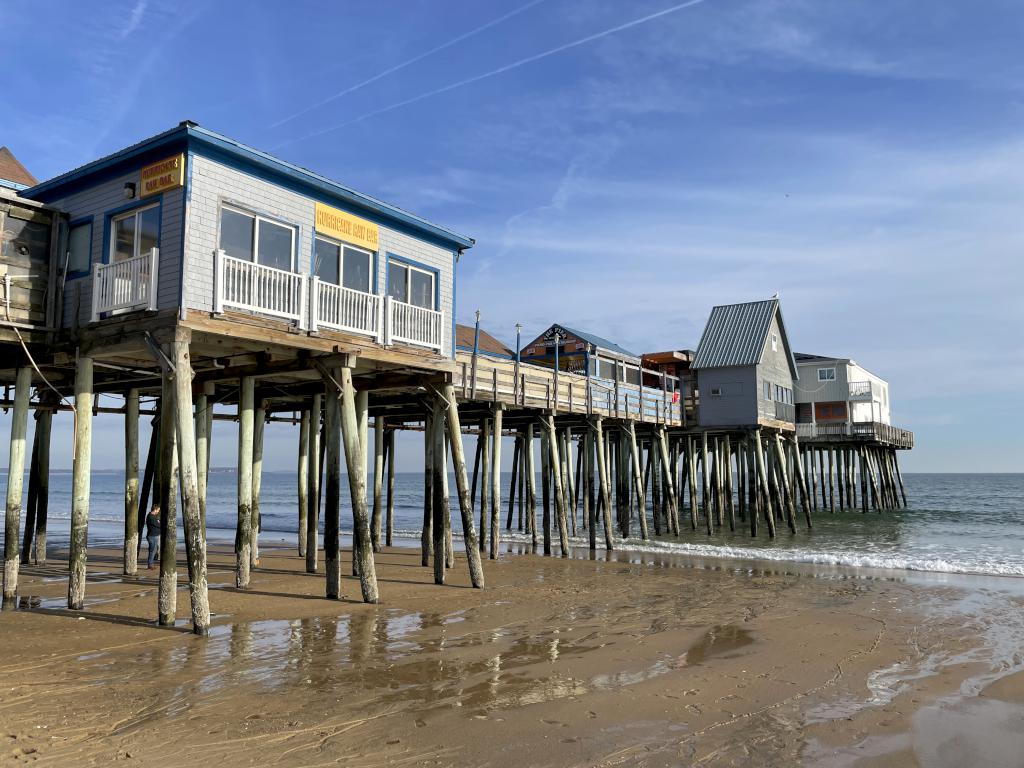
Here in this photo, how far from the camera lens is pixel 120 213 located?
11.8 meters

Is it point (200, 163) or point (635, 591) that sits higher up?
point (200, 163)

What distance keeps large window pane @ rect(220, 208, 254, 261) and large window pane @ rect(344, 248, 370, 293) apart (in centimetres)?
210

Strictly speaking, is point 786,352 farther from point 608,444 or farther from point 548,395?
point 548,395

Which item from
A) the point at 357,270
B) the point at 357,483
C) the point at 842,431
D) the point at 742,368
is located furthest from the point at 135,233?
the point at 842,431

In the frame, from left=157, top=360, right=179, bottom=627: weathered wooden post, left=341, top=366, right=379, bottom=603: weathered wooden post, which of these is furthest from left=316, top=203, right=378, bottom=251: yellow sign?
left=157, top=360, right=179, bottom=627: weathered wooden post

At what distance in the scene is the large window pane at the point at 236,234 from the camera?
11609 millimetres

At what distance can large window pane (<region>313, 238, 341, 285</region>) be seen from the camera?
13289mm

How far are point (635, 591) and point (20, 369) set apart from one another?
1191cm

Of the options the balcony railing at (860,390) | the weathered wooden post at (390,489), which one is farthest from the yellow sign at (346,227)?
the balcony railing at (860,390)

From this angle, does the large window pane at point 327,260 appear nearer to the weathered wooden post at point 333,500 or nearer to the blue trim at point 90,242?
the weathered wooden post at point 333,500

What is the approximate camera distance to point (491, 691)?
8102 mm

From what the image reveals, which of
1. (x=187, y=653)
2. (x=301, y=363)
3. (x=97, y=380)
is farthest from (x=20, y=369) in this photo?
(x=187, y=653)

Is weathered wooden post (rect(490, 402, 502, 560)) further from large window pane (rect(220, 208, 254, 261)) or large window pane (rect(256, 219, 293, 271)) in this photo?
large window pane (rect(220, 208, 254, 261))

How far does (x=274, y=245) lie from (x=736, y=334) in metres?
24.9
